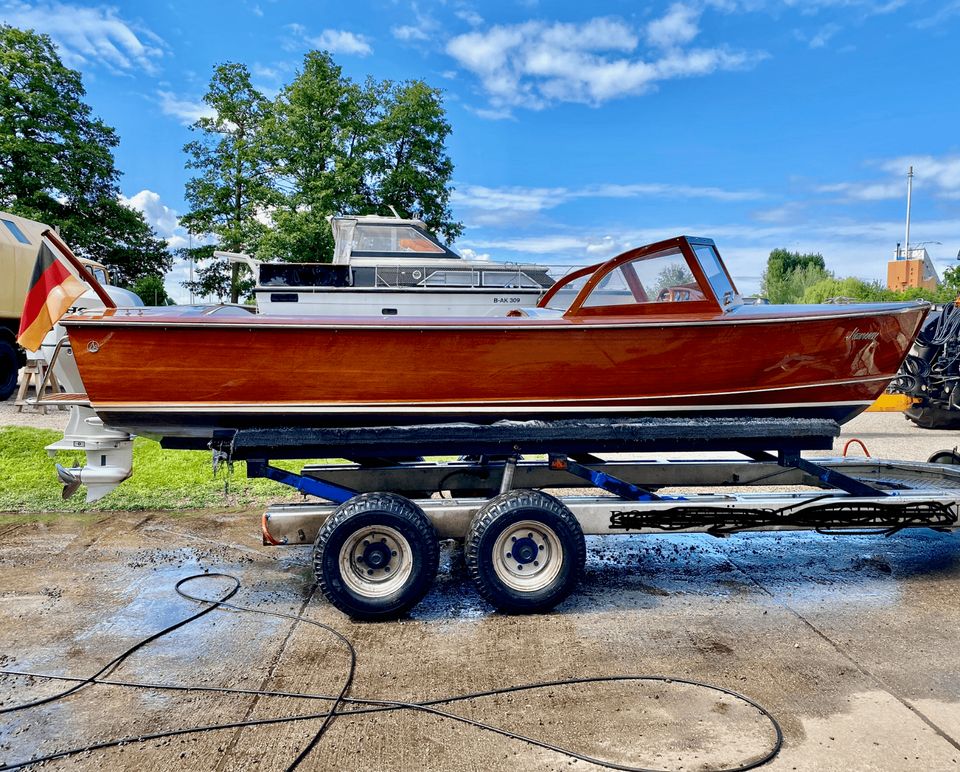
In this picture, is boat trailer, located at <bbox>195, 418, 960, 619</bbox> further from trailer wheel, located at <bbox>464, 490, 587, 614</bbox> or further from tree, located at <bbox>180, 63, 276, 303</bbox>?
tree, located at <bbox>180, 63, 276, 303</bbox>

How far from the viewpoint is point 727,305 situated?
14.9 feet

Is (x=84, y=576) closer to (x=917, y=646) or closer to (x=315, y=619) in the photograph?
(x=315, y=619)

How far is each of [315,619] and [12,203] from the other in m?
25.1

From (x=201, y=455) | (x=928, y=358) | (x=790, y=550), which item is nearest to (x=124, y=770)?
(x=790, y=550)

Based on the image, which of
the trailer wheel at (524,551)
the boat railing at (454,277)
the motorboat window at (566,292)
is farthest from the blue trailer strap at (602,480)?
the boat railing at (454,277)

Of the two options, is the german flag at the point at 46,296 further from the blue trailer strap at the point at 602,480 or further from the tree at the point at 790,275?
the tree at the point at 790,275

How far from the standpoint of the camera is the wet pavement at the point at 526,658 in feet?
9.15

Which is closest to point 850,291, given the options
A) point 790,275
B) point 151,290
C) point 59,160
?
point 790,275

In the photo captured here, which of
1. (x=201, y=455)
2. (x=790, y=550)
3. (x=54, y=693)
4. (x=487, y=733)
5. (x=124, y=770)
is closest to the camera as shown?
(x=124, y=770)

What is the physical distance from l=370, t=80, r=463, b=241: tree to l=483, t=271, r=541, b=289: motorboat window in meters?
14.6

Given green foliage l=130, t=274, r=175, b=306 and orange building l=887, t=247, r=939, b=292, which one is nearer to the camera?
green foliage l=130, t=274, r=175, b=306

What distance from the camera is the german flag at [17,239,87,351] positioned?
4.29 meters

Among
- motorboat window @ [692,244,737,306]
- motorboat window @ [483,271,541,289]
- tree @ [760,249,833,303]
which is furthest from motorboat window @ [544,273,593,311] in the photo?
tree @ [760,249,833,303]

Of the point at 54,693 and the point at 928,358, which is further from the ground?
the point at 928,358
